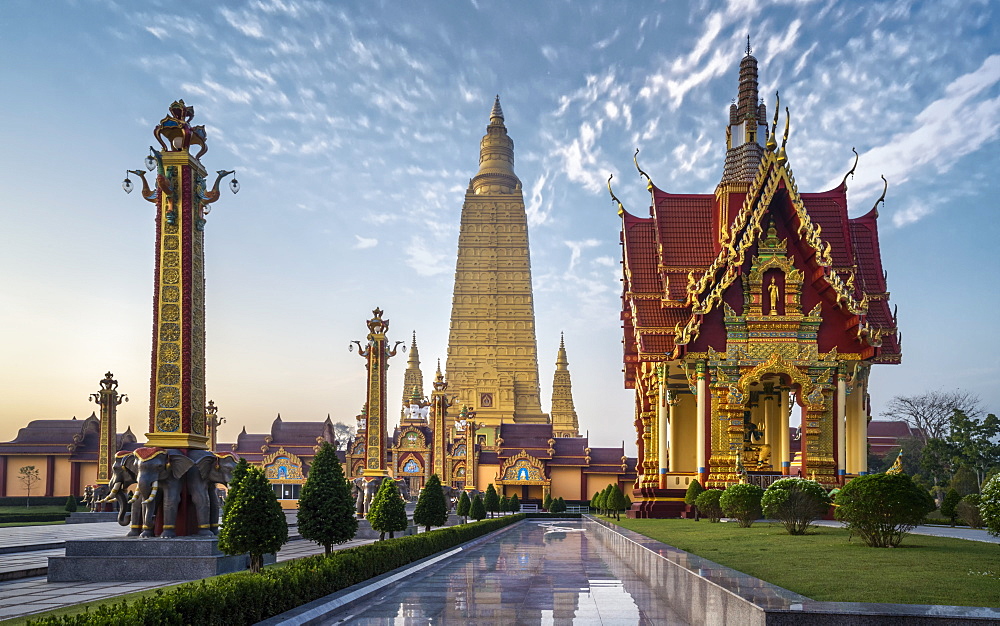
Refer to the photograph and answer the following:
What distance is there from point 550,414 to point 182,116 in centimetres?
8460

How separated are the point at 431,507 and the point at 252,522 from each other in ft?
41.1

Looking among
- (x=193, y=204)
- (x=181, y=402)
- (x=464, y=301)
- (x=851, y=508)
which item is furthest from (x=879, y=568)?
(x=464, y=301)

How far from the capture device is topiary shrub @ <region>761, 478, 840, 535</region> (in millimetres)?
16266

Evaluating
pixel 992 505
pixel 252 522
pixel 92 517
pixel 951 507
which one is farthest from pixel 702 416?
pixel 92 517

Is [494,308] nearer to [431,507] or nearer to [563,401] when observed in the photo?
[563,401]

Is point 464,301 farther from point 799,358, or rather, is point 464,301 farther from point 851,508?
point 851,508

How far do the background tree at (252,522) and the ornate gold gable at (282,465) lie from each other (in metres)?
60.1

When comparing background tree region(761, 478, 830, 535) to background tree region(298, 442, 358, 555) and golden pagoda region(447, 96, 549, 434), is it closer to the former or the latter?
background tree region(298, 442, 358, 555)

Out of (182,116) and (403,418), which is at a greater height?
(182,116)

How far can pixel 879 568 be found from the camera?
33.0 ft

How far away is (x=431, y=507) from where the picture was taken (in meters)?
23.3

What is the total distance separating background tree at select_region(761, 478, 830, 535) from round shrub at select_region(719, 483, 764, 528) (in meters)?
2.39

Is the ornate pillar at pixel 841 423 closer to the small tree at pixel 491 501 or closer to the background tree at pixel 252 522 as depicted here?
the small tree at pixel 491 501

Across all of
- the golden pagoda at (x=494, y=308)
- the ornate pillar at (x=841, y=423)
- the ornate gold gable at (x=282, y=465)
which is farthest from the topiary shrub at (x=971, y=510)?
the golden pagoda at (x=494, y=308)
